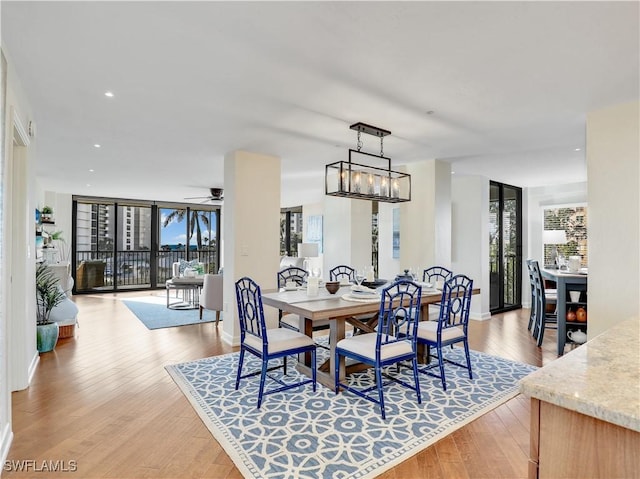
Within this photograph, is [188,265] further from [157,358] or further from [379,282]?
[379,282]

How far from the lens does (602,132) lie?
329 centimetres

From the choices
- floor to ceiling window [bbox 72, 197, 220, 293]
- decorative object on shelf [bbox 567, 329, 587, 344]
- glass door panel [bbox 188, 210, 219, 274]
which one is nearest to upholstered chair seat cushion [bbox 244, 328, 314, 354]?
decorative object on shelf [bbox 567, 329, 587, 344]

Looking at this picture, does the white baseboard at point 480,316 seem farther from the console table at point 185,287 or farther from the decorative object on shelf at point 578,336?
the console table at point 185,287

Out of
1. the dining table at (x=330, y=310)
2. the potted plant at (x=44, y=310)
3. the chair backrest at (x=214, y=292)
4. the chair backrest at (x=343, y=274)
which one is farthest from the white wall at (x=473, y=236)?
the potted plant at (x=44, y=310)

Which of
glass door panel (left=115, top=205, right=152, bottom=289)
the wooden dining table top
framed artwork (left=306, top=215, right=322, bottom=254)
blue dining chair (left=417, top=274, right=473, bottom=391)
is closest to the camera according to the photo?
the wooden dining table top

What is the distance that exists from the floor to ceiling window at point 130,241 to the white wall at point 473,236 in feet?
23.9

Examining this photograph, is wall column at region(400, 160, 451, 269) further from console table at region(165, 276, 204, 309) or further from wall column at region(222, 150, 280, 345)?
console table at region(165, 276, 204, 309)

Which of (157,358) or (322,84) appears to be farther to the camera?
(157,358)

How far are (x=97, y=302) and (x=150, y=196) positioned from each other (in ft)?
9.27

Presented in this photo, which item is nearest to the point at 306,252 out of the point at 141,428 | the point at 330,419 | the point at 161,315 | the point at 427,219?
the point at 161,315

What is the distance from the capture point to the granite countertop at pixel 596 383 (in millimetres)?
889

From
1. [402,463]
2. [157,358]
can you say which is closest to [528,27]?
[402,463]

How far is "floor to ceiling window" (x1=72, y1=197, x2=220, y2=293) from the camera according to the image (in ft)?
31.4

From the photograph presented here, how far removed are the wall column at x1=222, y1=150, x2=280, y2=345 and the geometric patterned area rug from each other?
125 centimetres
